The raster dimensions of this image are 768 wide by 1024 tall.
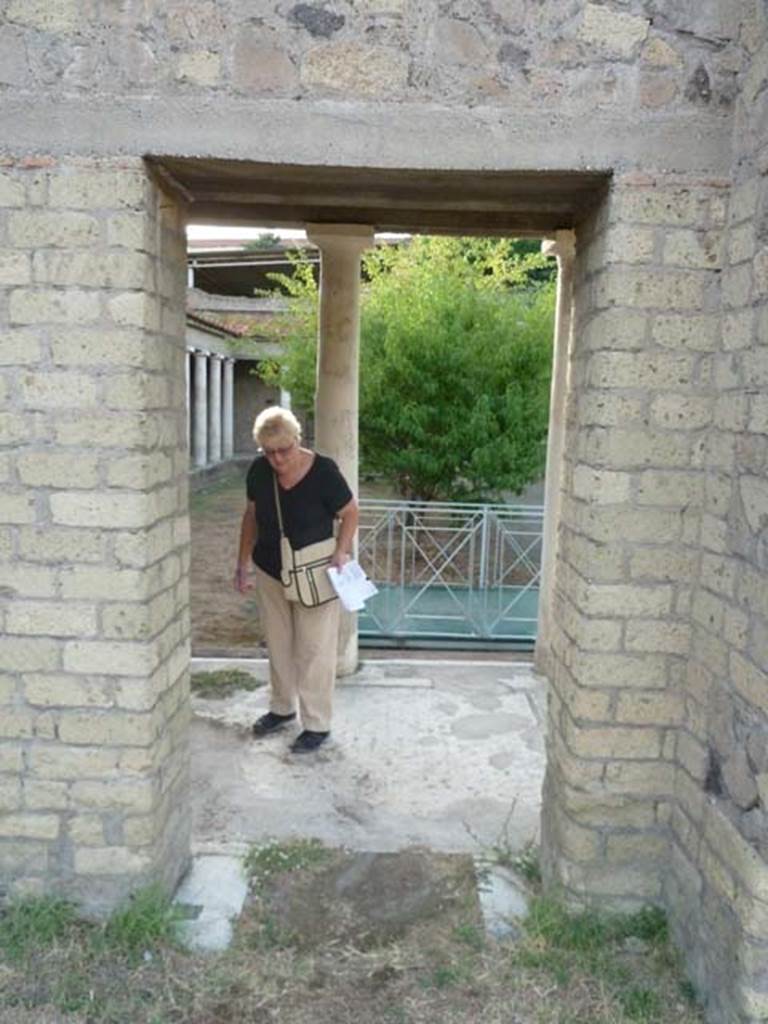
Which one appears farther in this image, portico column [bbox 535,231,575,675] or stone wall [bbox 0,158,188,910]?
portico column [bbox 535,231,575,675]

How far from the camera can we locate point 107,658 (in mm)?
3010

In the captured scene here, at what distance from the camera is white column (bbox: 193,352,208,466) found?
2023cm

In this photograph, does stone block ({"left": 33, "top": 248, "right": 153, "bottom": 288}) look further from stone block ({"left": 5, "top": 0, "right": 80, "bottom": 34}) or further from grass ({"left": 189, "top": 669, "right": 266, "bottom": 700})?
grass ({"left": 189, "top": 669, "right": 266, "bottom": 700})

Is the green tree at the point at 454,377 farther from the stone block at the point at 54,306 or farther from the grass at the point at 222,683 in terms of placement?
the stone block at the point at 54,306

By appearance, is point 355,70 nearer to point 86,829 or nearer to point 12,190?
point 12,190

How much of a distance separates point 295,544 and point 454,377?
202 inches

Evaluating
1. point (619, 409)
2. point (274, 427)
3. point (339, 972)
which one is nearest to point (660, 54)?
point (619, 409)

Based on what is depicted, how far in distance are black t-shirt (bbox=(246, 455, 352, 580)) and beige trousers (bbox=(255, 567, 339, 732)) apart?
185 mm

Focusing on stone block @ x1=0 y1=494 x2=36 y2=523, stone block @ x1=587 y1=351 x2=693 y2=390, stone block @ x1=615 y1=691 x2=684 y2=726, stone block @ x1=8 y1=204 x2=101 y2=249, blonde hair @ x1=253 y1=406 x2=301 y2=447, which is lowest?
stone block @ x1=615 y1=691 x2=684 y2=726

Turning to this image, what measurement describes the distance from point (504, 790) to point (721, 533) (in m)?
2.16

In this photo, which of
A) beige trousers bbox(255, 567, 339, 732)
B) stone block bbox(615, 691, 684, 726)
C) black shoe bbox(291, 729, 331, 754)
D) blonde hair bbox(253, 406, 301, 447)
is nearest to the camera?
stone block bbox(615, 691, 684, 726)

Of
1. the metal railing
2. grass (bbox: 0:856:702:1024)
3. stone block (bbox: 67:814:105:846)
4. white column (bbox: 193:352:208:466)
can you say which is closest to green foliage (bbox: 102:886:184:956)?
grass (bbox: 0:856:702:1024)

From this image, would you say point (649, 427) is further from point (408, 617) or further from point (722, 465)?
point (408, 617)

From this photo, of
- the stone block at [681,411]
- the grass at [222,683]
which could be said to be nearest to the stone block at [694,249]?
the stone block at [681,411]
